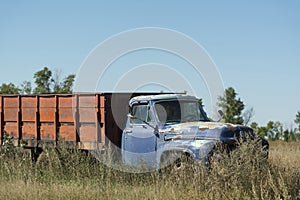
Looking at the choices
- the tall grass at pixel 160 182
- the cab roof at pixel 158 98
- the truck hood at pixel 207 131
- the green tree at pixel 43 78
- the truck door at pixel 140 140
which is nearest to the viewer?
the tall grass at pixel 160 182

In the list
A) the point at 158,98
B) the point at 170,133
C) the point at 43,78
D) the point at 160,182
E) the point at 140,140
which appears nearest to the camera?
the point at 160,182

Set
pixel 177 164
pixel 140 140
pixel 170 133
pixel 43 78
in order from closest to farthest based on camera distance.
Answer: pixel 177 164
pixel 170 133
pixel 140 140
pixel 43 78

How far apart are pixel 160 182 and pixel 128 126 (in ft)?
8.63

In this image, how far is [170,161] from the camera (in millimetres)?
10008

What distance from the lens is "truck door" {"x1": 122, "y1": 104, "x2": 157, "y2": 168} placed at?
10.7 metres

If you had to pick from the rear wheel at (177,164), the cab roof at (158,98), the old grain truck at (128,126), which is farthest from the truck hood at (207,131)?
the cab roof at (158,98)

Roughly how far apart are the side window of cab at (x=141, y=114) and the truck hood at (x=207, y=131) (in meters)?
0.66

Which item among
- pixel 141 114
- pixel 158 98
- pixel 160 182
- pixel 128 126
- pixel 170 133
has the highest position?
pixel 158 98

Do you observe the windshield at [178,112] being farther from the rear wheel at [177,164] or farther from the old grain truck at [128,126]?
the rear wheel at [177,164]

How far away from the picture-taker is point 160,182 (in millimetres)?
9039

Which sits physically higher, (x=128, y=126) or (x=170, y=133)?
(x=128, y=126)

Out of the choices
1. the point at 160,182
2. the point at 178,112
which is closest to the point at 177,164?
the point at 160,182

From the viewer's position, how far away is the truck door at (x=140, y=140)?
10.7 meters

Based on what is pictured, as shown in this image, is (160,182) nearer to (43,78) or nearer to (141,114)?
(141,114)
